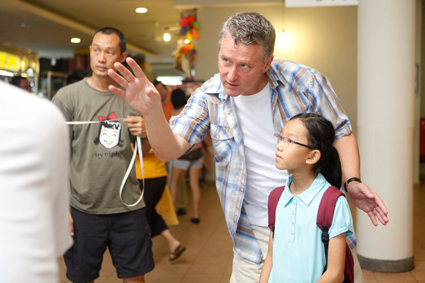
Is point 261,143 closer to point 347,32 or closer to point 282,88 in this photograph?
point 282,88

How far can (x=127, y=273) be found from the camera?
311 centimetres

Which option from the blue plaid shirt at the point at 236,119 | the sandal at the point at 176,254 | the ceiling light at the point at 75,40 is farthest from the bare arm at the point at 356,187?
the ceiling light at the point at 75,40

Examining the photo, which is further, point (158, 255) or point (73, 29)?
point (73, 29)

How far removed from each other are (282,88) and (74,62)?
1305 centimetres

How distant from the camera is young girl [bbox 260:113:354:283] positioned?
183cm

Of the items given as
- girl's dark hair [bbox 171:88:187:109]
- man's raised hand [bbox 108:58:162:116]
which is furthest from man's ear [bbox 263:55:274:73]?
girl's dark hair [bbox 171:88:187:109]

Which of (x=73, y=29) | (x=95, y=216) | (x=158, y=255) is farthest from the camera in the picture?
(x=73, y=29)

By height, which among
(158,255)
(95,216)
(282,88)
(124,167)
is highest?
(282,88)

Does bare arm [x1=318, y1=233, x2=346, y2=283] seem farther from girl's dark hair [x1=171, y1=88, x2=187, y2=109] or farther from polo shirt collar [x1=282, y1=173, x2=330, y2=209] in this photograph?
girl's dark hair [x1=171, y1=88, x2=187, y2=109]

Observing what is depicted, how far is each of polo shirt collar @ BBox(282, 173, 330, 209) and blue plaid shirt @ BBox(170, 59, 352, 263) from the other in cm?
28

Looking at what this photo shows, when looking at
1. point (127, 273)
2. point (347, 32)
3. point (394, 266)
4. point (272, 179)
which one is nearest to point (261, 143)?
point (272, 179)

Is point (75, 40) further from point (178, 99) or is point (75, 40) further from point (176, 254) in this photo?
point (176, 254)

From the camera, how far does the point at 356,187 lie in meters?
2.04

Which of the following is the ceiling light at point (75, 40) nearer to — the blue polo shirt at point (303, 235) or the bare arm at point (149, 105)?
the bare arm at point (149, 105)
